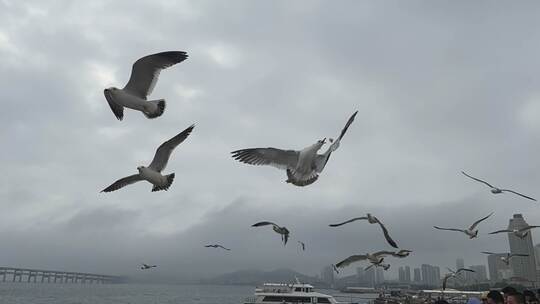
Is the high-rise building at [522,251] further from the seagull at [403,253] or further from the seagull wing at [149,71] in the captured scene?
the seagull wing at [149,71]

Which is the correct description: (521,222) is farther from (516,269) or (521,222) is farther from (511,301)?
(516,269)

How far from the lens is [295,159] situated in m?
10.9

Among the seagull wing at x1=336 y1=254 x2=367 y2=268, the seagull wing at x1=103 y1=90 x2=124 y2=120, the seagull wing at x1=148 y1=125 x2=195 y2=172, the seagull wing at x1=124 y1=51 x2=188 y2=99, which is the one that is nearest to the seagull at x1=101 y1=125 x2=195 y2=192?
the seagull wing at x1=148 y1=125 x2=195 y2=172

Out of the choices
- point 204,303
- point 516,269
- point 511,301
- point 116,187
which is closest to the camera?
point 511,301

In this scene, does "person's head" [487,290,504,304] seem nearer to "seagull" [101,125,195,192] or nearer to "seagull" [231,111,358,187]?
"seagull" [231,111,358,187]

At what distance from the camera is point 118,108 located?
408 inches

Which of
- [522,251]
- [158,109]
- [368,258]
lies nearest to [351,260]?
[368,258]

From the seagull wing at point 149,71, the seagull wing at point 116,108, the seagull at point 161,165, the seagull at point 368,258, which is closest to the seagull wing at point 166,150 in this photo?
the seagull at point 161,165

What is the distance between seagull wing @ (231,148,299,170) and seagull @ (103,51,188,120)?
88.2 inches

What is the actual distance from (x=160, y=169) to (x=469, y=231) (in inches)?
513

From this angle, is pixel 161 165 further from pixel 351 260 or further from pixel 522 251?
pixel 522 251

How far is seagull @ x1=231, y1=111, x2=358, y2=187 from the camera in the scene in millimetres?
10539

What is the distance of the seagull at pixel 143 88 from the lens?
9883mm

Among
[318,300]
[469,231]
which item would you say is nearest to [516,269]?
[318,300]
